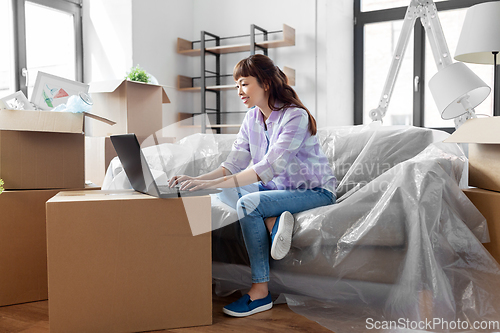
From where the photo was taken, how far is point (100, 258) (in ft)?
3.74

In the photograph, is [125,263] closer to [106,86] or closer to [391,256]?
[391,256]

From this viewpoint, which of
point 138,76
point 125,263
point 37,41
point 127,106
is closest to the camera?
point 125,263

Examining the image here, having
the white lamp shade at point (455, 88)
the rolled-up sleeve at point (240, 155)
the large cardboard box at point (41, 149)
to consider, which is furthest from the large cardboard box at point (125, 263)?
the white lamp shade at point (455, 88)

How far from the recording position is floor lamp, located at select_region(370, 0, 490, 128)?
155 cm

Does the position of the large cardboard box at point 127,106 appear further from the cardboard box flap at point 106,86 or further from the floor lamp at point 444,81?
the floor lamp at point 444,81

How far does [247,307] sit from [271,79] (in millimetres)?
724

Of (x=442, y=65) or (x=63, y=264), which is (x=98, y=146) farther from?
(x=442, y=65)

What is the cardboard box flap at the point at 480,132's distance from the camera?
130cm

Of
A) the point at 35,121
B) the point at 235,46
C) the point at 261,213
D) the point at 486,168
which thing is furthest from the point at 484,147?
the point at 235,46

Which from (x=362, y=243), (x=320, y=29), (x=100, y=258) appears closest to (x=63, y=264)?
(x=100, y=258)

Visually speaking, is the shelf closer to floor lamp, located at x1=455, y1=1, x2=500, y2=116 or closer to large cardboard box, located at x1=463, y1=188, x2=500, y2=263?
floor lamp, located at x1=455, y1=1, x2=500, y2=116

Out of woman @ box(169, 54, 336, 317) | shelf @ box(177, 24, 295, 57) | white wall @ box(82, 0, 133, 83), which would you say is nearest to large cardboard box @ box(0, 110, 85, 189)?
woman @ box(169, 54, 336, 317)

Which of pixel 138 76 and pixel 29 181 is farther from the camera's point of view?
pixel 138 76

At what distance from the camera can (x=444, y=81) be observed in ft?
5.22
